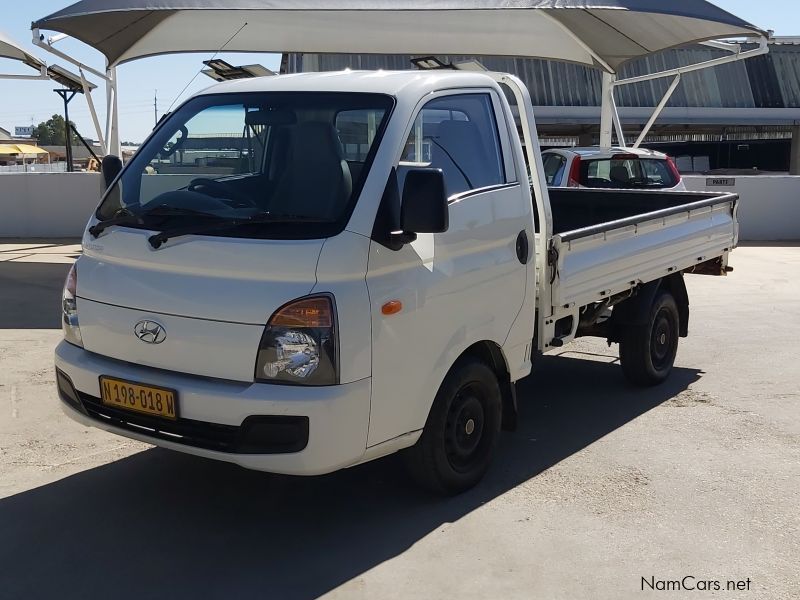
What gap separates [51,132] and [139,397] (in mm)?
119142

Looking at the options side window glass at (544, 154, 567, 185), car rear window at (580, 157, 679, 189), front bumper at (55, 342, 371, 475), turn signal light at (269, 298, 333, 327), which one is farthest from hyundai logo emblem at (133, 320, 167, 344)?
car rear window at (580, 157, 679, 189)

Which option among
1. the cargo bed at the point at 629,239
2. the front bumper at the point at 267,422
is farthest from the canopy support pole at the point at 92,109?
the front bumper at the point at 267,422

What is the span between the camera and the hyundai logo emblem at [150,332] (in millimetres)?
3979

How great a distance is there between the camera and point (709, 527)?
4.45 m

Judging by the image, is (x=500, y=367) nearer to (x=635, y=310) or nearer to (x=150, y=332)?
(x=150, y=332)

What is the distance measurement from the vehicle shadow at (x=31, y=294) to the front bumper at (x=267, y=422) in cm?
547

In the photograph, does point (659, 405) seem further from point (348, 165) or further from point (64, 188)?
point (64, 188)

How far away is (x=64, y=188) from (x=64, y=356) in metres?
12.9

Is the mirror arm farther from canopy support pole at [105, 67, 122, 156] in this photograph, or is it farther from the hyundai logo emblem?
canopy support pole at [105, 67, 122, 156]

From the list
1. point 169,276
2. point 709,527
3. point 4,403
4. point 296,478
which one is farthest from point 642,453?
point 4,403

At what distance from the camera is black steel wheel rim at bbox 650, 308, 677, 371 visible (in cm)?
691

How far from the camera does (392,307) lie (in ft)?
13.1

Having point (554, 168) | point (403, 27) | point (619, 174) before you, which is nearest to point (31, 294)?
point (554, 168)

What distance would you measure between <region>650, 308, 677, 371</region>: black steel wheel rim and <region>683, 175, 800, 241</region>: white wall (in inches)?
426
